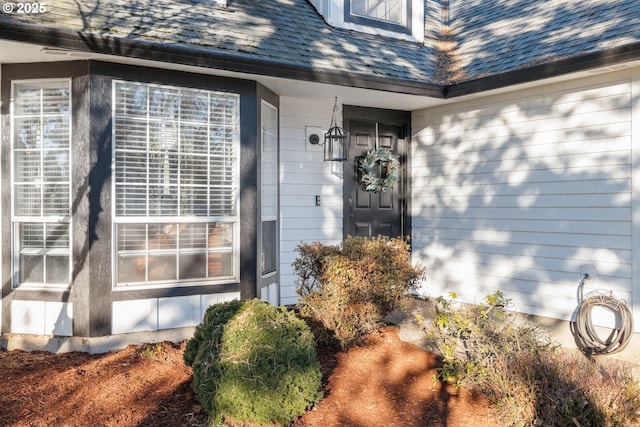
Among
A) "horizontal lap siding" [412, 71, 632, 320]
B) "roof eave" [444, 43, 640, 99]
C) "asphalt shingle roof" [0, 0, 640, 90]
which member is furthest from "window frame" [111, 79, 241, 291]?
"horizontal lap siding" [412, 71, 632, 320]

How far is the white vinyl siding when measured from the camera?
4.68 m

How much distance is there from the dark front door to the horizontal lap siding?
0.22 metres

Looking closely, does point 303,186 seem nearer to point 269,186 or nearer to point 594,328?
point 269,186

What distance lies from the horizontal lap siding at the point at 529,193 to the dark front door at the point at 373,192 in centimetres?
22

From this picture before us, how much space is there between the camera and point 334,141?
652 cm

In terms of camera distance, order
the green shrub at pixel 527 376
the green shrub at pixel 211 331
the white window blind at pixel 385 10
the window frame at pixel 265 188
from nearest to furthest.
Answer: the green shrub at pixel 527 376
the green shrub at pixel 211 331
the window frame at pixel 265 188
the white window blind at pixel 385 10

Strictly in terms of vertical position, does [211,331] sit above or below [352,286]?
below

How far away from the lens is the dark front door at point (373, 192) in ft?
22.5

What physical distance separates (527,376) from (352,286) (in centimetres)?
167

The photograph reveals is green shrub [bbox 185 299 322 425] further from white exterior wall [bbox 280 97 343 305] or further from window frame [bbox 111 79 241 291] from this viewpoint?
white exterior wall [bbox 280 97 343 305]

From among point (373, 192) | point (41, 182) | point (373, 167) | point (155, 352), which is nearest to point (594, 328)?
point (373, 192)

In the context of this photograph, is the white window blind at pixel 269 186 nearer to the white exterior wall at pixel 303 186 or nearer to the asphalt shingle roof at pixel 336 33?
the white exterior wall at pixel 303 186

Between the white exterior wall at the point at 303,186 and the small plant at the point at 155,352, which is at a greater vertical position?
the white exterior wall at the point at 303,186

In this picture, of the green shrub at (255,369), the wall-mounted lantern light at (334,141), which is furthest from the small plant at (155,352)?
the wall-mounted lantern light at (334,141)
